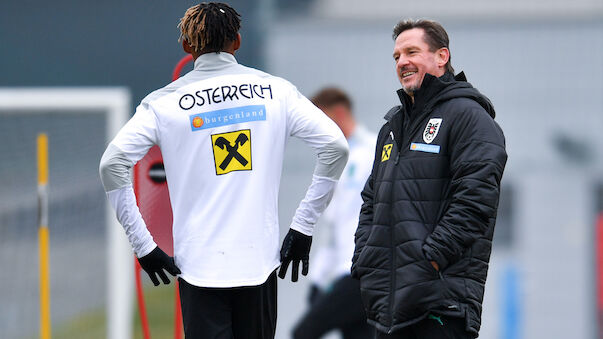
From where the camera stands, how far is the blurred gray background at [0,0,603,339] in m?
7.21

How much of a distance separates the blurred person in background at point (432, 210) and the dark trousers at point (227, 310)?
1.09 feet

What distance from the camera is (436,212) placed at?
3125 millimetres

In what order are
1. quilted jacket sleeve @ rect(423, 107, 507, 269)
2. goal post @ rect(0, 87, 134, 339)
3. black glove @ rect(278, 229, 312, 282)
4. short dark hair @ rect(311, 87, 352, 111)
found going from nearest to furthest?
quilted jacket sleeve @ rect(423, 107, 507, 269), black glove @ rect(278, 229, 312, 282), short dark hair @ rect(311, 87, 352, 111), goal post @ rect(0, 87, 134, 339)

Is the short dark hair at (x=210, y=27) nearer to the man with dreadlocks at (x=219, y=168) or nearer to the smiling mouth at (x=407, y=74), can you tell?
the man with dreadlocks at (x=219, y=168)

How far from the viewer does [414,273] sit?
3.09m

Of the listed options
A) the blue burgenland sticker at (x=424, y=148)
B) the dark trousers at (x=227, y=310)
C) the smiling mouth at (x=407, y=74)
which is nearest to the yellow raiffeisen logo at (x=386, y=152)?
the blue burgenland sticker at (x=424, y=148)

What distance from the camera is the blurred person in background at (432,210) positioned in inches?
120

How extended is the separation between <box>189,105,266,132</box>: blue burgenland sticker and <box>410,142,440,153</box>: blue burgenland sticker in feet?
1.58

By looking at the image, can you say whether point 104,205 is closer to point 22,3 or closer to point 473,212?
point 22,3

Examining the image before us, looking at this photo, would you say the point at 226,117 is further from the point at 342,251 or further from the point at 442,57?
the point at 342,251

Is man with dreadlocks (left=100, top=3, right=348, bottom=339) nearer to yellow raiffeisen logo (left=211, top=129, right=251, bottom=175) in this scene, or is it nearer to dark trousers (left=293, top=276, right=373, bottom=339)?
yellow raiffeisen logo (left=211, top=129, right=251, bottom=175)

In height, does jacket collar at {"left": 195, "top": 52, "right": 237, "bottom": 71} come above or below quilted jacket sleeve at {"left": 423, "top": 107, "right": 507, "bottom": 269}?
above

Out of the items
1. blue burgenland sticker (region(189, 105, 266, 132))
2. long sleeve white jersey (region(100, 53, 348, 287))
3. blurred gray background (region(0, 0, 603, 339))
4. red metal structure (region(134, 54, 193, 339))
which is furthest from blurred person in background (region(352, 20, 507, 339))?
blurred gray background (region(0, 0, 603, 339))

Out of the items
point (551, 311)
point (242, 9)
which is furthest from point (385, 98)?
point (551, 311)
